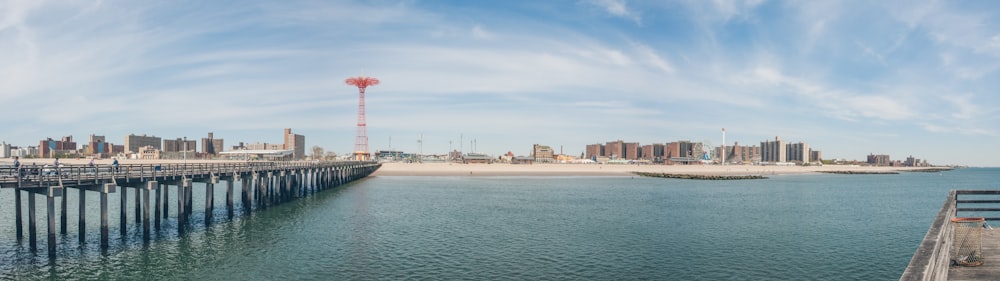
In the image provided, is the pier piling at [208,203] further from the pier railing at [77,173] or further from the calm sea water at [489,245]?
the pier railing at [77,173]

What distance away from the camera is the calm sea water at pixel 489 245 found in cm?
2688

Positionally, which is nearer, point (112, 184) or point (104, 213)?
point (104, 213)

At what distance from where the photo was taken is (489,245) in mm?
34406

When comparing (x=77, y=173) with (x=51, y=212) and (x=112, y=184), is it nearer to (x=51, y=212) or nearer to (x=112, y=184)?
(x=112, y=184)

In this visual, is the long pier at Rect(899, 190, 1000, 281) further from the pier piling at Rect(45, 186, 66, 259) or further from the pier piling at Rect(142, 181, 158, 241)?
the pier piling at Rect(142, 181, 158, 241)

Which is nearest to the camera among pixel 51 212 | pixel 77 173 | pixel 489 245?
pixel 51 212

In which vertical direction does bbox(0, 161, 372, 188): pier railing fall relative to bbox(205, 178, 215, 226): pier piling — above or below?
above

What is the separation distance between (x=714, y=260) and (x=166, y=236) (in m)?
33.6

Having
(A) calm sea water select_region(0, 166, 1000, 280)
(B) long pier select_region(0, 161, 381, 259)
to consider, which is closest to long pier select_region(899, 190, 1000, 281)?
(A) calm sea water select_region(0, 166, 1000, 280)

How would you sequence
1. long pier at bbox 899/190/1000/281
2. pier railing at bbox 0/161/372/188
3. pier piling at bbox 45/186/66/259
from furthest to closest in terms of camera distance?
pier piling at bbox 45/186/66/259 → pier railing at bbox 0/161/372/188 → long pier at bbox 899/190/1000/281

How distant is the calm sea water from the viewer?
26875mm

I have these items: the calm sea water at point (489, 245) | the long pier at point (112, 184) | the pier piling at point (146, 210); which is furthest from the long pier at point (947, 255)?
the pier piling at point (146, 210)

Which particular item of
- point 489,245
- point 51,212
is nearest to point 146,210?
point 51,212

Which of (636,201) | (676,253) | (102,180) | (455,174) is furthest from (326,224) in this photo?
(455,174)
